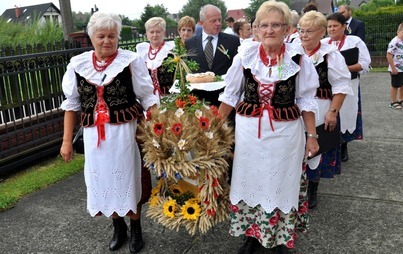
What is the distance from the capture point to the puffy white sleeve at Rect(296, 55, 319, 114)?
9.46 ft

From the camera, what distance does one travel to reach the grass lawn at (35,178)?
462cm

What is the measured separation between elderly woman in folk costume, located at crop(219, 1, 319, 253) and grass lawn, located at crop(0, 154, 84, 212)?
2.85 m

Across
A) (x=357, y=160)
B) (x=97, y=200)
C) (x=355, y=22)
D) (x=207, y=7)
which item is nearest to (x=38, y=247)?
(x=97, y=200)

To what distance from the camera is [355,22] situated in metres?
5.70

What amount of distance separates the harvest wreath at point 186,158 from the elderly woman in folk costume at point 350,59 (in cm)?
230

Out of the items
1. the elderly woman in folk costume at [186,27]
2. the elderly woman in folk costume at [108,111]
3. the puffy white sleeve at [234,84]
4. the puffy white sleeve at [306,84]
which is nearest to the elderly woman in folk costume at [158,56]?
the elderly woman in folk costume at [186,27]

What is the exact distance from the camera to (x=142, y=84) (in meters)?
3.16

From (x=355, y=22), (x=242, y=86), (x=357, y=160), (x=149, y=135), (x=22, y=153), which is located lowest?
(x=357, y=160)

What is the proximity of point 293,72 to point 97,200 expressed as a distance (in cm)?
177

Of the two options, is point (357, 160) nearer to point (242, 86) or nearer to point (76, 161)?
point (242, 86)

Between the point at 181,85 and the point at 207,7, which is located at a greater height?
the point at 207,7

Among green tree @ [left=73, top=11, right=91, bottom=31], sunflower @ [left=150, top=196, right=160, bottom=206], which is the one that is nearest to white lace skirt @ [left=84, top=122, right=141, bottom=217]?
sunflower @ [left=150, top=196, right=160, bottom=206]

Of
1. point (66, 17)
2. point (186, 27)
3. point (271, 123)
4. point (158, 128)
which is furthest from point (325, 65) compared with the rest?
point (66, 17)

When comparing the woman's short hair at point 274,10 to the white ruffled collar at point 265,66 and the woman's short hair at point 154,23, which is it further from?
the woman's short hair at point 154,23
